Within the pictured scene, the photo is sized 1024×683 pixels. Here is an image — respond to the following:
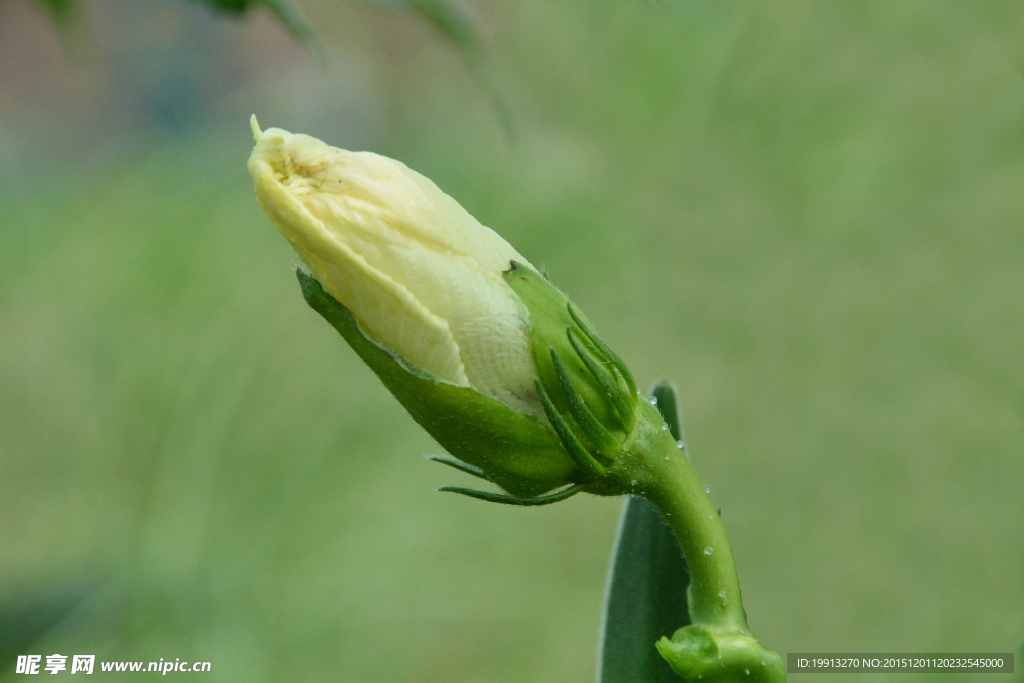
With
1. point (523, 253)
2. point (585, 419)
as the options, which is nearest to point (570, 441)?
point (585, 419)

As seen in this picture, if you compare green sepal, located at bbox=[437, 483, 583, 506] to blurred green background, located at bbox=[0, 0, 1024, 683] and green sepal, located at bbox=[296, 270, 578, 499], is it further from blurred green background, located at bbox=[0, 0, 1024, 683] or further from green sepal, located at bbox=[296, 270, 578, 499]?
blurred green background, located at bbox=[0, 0, 1024, 683]

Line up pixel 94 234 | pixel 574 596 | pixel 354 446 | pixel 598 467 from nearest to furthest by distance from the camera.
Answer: pixel 598 467
pixel 574 596
pixel 354 446
pixel 94 234

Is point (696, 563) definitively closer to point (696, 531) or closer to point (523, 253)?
point (696, 531)

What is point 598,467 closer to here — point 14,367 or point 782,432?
point 782,432

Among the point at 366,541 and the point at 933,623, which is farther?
the point at 366,541

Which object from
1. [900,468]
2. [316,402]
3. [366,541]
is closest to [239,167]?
[316,402]

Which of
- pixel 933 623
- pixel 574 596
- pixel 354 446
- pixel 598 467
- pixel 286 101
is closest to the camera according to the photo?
pixel 598 467

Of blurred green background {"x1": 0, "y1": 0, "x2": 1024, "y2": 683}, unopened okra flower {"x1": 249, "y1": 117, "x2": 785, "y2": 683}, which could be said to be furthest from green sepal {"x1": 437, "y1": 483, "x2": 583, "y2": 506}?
blurred green background {"x1": 0, "y1": 0, "x2": 1024, "y2": 683}
